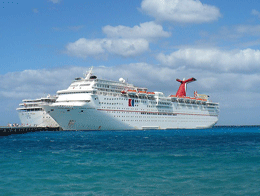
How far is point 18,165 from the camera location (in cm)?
2475

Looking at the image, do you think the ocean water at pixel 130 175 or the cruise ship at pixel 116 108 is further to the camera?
the cruise ship at pixel 116 108

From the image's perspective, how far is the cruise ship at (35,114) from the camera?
311 ft

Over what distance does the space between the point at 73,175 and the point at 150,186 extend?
6.02 m

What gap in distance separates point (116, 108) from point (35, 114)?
33.4m

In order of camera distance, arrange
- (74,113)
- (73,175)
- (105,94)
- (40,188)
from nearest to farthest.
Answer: (40,188) → (73,175) → (74,113) → (105,94)

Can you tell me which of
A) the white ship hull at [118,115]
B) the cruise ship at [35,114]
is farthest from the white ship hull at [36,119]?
the white ship hull at [118,115]

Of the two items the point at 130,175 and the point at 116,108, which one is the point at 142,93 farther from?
the point at 130,175

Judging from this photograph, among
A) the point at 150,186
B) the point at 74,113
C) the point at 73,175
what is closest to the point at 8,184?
the point at 73,175

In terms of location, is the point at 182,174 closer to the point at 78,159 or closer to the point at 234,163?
the point at 234,163

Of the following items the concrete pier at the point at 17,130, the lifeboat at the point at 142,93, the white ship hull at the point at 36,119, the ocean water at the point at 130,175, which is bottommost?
the ocean water at the point at 130,175

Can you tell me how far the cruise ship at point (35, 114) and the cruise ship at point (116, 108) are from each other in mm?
17076

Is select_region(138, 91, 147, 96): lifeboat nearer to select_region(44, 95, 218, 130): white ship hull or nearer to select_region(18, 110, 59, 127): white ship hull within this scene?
select_region(44, 95, 218, 130): white ship hull

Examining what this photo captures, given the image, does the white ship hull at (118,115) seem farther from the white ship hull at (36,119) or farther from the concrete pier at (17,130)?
the white ship hull at (36,119)

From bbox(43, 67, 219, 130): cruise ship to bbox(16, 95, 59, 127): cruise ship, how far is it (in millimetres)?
17076
